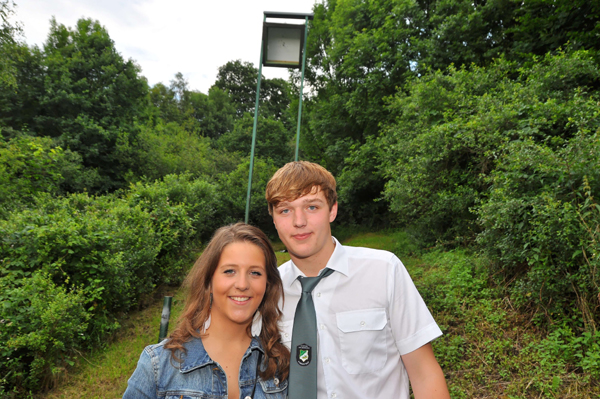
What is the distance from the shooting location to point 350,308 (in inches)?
73.6

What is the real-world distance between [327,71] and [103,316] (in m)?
17.2

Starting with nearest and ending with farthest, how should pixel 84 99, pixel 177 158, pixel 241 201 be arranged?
1. pixel 241 201
2. pixel 84 99
3. pixel 177 158

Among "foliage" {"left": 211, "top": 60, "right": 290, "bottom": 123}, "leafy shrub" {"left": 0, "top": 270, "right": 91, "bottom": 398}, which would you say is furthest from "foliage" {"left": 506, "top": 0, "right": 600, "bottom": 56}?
"foliage" {"left": 211, "top": 60, "right": 290, "bottom": 123}

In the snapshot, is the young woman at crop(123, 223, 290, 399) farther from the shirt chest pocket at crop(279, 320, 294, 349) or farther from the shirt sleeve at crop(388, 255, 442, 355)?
the shirt sleeve at crop(388, 255, 442, 355)

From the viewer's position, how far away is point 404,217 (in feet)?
36.5

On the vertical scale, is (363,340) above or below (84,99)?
below

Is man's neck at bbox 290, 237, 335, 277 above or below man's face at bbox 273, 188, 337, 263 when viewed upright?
below

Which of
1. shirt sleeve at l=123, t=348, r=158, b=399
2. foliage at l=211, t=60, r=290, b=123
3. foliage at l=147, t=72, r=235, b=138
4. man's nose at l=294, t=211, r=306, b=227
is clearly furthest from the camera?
foliage at l=211, t=60, r=290, b=123

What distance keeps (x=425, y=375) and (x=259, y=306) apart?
876 millimetres

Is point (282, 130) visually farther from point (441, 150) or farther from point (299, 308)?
point (299, 308)

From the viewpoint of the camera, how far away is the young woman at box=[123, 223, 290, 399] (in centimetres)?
164

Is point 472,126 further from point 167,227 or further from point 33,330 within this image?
point 33,330

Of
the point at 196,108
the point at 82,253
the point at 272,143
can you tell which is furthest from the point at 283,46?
the point at 196,108

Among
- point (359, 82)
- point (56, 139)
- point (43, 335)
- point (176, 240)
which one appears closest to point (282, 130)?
point (359, 82)
